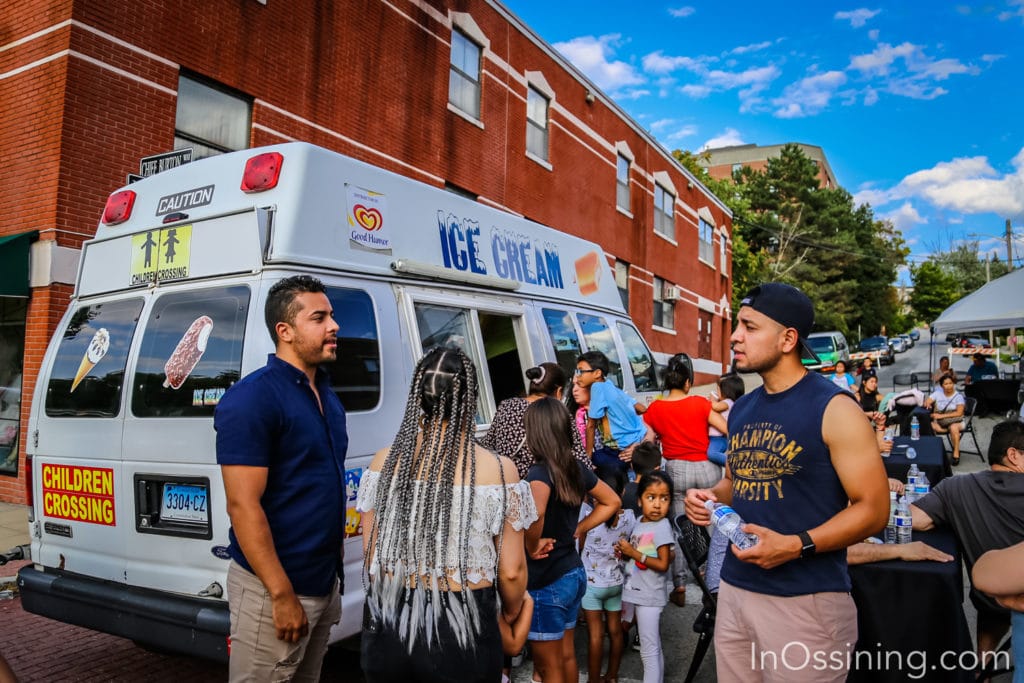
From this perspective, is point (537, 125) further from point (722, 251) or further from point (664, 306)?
point (722, 251)

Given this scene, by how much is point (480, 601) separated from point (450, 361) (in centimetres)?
78

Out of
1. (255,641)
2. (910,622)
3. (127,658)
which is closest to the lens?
(255,641)

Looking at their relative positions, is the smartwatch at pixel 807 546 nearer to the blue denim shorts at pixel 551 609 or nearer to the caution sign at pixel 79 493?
the blue denim shorts at pixel 551 609

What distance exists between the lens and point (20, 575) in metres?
3.97

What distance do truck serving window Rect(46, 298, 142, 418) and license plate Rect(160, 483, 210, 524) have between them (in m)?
0.65

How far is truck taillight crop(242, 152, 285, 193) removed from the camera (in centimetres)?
374

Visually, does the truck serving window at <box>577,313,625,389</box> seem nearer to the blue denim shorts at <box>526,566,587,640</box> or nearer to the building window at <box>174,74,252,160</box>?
the blue denim shorts at <box>526,566,587,640</box>

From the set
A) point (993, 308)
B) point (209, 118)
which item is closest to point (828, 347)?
point (993, 308)

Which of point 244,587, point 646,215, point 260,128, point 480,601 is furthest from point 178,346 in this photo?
point 646,215

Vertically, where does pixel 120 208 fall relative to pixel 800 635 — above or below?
above

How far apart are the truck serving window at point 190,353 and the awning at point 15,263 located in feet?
18.1

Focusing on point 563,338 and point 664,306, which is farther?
point 664,306

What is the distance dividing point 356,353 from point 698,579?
92.2 inches

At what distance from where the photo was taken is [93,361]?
13.1 feet
